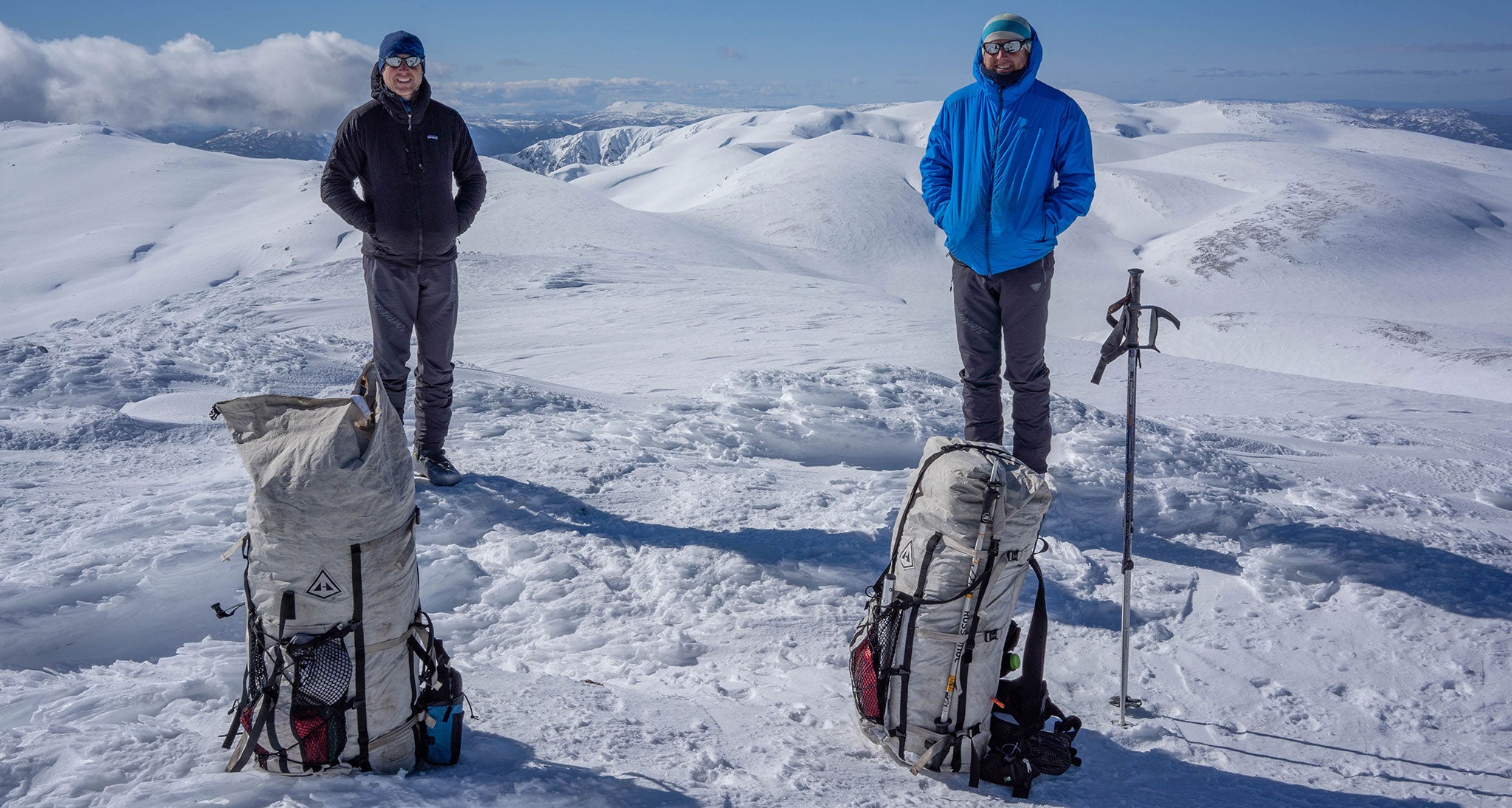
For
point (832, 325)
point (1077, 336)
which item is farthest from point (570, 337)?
point (1077, 336)

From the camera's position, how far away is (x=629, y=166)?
4080 inches

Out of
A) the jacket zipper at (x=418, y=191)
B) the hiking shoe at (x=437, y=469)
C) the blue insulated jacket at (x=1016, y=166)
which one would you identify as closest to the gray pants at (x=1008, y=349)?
the blue insulated jacket at (x=1016, y=166)

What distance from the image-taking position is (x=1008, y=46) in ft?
13.5

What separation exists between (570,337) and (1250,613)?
9.29 metres

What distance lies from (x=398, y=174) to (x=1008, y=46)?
10.4 feet

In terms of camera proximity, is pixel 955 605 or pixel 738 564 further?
pixel 738 564

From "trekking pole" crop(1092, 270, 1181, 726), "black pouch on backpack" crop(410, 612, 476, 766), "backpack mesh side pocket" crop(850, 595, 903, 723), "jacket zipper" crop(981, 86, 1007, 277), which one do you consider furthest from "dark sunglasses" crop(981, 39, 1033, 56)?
"black pouch on backpack" crop(410, 612, 476, 766)

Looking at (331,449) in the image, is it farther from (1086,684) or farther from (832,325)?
(832,325)

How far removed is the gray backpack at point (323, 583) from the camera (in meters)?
2.38

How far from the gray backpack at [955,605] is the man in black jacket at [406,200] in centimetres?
299

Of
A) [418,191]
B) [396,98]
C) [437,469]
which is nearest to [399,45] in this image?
[396,98]

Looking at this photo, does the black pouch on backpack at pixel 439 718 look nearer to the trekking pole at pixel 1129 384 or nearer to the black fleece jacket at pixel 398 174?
the trekking pole at pixel 1129 384

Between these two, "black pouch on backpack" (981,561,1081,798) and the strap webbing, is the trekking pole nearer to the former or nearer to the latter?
"black pouch on backpack" (981,561,1081,798)

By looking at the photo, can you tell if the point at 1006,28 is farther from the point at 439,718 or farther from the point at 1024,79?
the point at 439,718
